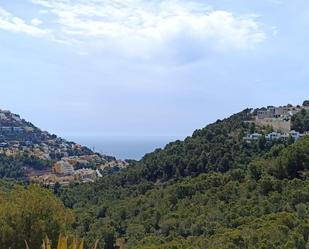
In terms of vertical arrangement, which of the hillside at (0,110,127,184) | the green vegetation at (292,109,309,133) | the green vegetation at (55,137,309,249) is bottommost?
the green vegetation at (55,137,309,249)

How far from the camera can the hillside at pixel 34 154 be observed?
59731mm

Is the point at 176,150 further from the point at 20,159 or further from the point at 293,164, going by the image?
the point at 20,159

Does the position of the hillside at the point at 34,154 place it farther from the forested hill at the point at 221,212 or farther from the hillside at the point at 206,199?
the forested hill at the point at 221,212

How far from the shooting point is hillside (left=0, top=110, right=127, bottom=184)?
59.7m

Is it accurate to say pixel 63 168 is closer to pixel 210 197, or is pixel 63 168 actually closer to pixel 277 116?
pixel 277 116

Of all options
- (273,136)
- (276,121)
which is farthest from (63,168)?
(273,136)

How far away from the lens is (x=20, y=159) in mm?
62438

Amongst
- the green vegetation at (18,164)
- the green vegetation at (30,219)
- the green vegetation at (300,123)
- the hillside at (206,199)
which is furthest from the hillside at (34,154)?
the green vegetation at (30,219)

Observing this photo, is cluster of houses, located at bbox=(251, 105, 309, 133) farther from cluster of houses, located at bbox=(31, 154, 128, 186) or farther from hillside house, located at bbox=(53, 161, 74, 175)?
Result: hillside house, located at bbox=(53, 161, 74, 175)

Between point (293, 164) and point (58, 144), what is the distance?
212 feet

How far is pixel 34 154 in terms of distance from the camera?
69188 mm

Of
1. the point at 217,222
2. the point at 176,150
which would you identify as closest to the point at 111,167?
the point at 176,150

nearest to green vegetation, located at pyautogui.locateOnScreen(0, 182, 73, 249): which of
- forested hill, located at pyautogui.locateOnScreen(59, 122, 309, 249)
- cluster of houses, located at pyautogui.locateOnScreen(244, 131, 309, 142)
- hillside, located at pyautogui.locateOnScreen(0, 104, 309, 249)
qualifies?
hillside, located at pyautogui.locateOnScreen(0, 104, 309, 249)

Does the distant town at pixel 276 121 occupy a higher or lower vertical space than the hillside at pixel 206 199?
higher
